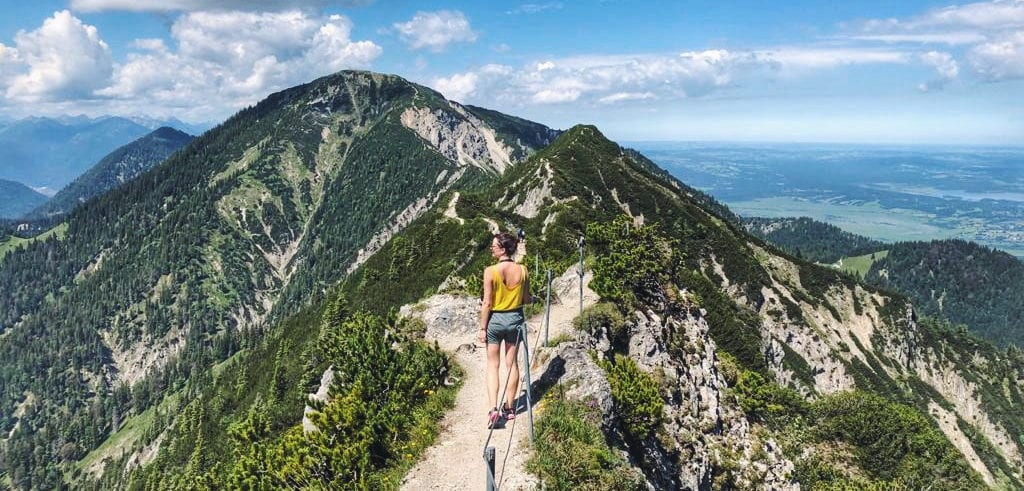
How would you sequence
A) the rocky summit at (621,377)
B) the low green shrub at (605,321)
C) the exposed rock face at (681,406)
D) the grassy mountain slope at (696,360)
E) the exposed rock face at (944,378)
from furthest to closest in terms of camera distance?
the exposed rock face at (944,378), the low green shrub at (605,321), the grassy mountain slope at (696,360), the exposed rock face at (681,406), the rocky summit at (621,377)

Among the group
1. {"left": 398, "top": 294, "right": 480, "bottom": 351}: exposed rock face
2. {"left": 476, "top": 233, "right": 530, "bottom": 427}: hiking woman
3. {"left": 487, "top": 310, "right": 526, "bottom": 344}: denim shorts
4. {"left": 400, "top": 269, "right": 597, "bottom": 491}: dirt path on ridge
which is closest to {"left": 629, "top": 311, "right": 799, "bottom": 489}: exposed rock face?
{"left": 400, "top": 269, "right": 597, "bottom": 491}: dirt path on ridge

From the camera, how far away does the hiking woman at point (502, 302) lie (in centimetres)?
1454

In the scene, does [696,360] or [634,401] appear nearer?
[634,401]

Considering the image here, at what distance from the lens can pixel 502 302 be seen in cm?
1477

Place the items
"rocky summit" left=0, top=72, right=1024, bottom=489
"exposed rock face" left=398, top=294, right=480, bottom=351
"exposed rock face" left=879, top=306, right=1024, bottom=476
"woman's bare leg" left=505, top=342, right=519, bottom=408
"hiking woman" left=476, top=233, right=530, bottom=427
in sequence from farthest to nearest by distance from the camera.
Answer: "exposed rock face" left=879, top=306, right=1024, bottom=476
"exposed rock face" left=398, top=294, right=480, bottom=351
"rocky summit" left=0, top=72, right=1024, bottom=489
"woman's bare leg" left=505, top=342, right=519, bottom=408
"hiking woman" left=476, top=233, right=530, bottom=427

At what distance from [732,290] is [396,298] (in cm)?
6738

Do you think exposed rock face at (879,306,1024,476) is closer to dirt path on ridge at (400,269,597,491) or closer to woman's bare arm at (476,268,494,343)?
dirt path on ridge at (400,269,597,491)

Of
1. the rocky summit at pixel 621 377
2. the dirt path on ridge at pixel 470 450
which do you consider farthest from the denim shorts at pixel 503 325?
Answer: the rocky summit at pixel 621 377

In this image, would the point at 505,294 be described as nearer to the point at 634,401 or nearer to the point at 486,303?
the point at 486,303

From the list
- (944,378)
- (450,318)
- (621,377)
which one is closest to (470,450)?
(621,377)

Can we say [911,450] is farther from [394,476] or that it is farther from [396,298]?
[396,298]

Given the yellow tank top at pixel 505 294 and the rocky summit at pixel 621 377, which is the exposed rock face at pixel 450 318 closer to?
the rocky summit at pixel 621 377

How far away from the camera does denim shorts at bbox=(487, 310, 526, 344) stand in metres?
14.9

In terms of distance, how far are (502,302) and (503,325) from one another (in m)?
0.65
